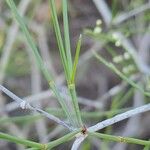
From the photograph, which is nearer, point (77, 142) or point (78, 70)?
point (77, 142)

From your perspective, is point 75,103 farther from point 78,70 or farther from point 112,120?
point 78,70

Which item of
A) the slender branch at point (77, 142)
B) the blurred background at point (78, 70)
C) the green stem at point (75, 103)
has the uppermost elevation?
the blurred background at point (78, 70)

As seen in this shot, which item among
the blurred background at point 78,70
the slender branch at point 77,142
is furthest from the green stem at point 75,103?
the blurred background at point 78,70

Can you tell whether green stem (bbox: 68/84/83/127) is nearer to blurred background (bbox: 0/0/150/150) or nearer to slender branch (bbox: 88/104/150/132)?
slender branch (bbox: 88/104/150/132)

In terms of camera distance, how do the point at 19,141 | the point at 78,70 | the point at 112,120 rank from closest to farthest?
the point at 19,141
the point at 112,120
the point at 78,70

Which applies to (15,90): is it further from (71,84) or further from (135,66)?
(71,84)

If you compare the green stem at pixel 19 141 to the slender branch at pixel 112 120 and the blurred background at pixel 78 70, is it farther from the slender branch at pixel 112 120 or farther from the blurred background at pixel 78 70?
the blurred background at pixel 78 70

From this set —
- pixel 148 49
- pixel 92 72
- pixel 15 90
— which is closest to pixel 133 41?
pixel 148 49

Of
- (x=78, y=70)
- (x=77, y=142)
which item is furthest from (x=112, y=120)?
(x=78, y=70)
